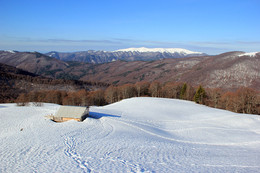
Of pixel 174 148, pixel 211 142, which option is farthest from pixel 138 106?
pixel 174 148

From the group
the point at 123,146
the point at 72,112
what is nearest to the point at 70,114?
the point at 72,112

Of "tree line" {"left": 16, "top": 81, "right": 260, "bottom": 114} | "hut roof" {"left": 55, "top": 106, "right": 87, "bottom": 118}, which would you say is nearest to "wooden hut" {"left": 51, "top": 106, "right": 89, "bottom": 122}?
"hut roof" {"left": 55, "top": 106, "right": 87, "bottom": 118}

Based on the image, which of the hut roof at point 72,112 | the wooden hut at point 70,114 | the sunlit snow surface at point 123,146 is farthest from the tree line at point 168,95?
the hut roof at point 72,112

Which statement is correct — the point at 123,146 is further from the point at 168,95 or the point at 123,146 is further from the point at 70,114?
the point at 168,95

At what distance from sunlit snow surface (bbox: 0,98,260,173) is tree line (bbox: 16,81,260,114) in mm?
19841

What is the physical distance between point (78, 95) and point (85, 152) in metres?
53.3

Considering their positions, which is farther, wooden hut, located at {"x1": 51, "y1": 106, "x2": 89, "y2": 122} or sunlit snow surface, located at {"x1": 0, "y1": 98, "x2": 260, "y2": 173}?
wooden hut, located at {"x1": 51, "y1": 106, "x2": 89, "y2": 122}

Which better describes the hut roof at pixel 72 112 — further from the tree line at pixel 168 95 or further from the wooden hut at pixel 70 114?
the tree line at pixel 168 95

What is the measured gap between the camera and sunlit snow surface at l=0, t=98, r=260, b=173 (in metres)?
13.1

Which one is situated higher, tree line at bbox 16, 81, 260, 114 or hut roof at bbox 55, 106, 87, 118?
hut roof at bbox 55, 106, 87, 118

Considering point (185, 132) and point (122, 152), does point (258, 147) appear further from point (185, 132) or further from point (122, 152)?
point (122, 152)

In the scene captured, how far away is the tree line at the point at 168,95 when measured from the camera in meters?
51.0

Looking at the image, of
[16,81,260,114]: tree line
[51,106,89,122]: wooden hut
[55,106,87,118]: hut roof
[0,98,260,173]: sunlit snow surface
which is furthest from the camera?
[16,81,260,114]: tree line

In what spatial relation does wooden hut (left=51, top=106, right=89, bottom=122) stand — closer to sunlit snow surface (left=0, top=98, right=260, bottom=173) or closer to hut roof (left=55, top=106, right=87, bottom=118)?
hut roof (left=55, top=106, right=87, bottom=118)
